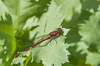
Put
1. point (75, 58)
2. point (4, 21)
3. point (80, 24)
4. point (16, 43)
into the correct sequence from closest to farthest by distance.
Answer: point (4, 21)
point (16, 43)
point (80, 24)
point (75, 58)

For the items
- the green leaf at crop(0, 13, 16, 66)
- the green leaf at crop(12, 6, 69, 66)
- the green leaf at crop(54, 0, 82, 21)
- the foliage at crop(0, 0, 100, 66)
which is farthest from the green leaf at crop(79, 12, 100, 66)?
the green leaf at crop(0, 13, 16, 66)

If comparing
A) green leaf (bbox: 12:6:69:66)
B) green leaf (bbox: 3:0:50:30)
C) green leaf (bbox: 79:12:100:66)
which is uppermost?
green leaf (bbox: 3:0:50:30)

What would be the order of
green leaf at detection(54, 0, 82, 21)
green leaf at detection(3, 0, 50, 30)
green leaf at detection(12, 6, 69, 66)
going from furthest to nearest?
green leaf at detection(54, 0, 82, 21) → green leaf at detection(3, 0, 50, 30) → green leaf at detection(12, 6, 69, 66)

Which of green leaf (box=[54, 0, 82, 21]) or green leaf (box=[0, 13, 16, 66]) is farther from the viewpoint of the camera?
green leaf (box=[54, 0, 82, 21])

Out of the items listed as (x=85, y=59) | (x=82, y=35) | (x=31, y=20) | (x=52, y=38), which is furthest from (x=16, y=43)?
(x=85, y=59)

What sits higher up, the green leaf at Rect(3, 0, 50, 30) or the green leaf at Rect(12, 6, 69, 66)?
the green leaf at Rect(3, 0, 50, 30)

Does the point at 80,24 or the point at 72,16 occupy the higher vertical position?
the point at 72,16

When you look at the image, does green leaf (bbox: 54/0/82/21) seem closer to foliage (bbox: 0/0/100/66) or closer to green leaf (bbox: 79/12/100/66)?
foliage (bbox: 0/0/100/66)

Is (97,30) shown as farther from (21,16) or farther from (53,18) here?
Answer: (21,16)
